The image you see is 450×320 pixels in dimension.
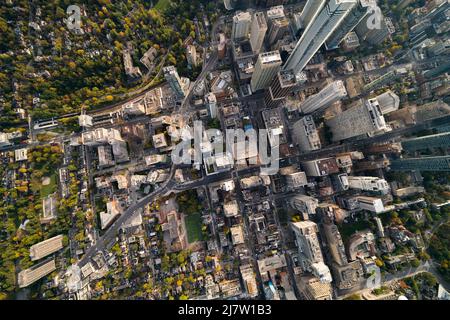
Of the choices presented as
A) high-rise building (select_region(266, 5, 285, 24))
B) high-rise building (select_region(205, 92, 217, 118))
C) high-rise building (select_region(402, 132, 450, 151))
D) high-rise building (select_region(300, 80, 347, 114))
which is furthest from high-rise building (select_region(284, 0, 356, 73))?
high-rise building (select_region(402, 132, 450, 151))

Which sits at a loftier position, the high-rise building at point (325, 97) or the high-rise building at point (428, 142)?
the high-rise building at point (325, 97)

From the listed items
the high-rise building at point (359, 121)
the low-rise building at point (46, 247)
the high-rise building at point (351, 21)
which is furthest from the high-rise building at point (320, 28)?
the low-rise building at point (46, 247)

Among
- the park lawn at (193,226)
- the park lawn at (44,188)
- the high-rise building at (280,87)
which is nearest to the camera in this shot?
the high-rise building at (280,87)

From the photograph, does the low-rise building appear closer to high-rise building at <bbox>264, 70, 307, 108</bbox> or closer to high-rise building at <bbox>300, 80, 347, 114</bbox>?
high-rise building at <bbox>264, 70, 307, 108</bbox>

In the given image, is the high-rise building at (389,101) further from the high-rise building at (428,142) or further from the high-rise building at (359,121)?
the high-rise building at (428,142)

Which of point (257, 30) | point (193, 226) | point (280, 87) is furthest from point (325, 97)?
point (193, 226)

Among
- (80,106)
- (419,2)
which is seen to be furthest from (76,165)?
(419,2)

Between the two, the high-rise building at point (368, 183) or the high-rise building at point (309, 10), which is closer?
the high-rise building at point (368, 183)
